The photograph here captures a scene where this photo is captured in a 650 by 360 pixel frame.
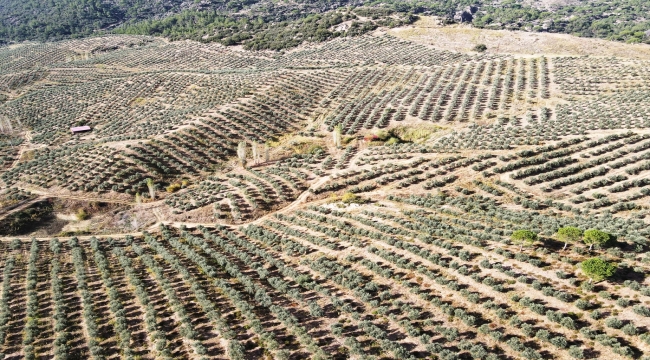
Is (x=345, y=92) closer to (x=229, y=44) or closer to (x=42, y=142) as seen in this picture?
(x=42, y=142)

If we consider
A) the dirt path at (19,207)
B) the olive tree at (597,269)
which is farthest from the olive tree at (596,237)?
the dirt path at (19,207)

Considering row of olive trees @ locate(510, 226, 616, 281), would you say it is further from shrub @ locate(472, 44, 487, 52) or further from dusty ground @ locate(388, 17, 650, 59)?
shrub @ locate(472, 44, 487, 52)

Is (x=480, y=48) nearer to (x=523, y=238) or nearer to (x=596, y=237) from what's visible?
(x=523, y=238)

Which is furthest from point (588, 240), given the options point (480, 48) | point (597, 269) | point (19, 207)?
point (480, 48)

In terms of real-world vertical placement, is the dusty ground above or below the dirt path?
above

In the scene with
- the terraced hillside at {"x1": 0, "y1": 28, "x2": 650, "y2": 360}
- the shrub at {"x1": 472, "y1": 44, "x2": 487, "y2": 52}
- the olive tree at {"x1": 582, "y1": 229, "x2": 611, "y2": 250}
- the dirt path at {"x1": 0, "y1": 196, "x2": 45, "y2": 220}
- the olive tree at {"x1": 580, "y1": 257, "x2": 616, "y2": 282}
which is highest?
the shrub at {"x1": 472, "y1": 44, "x2": 487, "y2": 52}

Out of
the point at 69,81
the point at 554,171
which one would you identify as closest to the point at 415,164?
the point at 554,171

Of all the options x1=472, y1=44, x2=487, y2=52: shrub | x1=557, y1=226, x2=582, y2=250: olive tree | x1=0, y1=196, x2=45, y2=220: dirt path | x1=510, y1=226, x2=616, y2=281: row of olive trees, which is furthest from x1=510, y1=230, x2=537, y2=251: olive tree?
x1=472, y1=44, x2=487, y2=52: shrub
